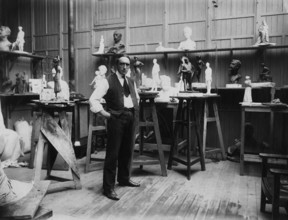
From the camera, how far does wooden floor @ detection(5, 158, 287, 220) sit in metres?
3.10

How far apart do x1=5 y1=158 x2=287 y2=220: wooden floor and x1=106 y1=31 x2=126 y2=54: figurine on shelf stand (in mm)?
3129

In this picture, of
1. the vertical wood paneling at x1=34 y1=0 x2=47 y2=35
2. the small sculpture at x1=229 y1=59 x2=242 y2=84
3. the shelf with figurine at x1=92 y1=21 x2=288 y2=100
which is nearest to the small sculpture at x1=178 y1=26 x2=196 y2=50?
the shelf with figurine at x1=92 y1=21 x2=288 y2=100

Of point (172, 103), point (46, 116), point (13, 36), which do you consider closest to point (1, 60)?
point (13, 36)

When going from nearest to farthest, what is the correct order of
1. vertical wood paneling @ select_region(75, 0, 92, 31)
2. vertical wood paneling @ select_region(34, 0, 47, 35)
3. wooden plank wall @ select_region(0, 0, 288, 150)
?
wooden plank wall @ select_region(0, 0, 288, 150)
vertical wood paneling @ select_region(75, 0, 92, 31)
vertical wood paneling @ select_region(34, 0, 47, 35)

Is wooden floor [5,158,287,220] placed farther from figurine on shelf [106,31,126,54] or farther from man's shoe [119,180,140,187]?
figurine on shelf [106,31,126,54]

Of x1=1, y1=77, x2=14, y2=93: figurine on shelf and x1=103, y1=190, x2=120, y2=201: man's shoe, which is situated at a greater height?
x1=1, y1=77, x2=14, y2=93: figurine on shelf

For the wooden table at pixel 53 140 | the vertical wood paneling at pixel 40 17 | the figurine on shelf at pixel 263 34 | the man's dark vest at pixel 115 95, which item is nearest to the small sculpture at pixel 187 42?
the figurine on shelf at pixel 263 34

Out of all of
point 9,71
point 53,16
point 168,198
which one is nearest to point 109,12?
point 53,16

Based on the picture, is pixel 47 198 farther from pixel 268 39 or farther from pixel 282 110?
pixel 268 39

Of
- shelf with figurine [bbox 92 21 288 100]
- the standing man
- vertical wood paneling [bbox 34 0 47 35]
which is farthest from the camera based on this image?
vertical wood paneling [bbox 34 0 47 35]

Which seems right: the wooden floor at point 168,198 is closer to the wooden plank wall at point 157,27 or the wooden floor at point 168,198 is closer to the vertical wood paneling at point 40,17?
the wooden plank wall at point 157,27

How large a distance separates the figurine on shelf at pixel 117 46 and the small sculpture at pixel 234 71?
2.53 m

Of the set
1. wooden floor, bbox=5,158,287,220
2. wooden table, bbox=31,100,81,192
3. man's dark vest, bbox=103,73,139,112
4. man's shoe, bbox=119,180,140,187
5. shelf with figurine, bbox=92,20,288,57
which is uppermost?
shelf with figurine, bbox=92,20,288,57

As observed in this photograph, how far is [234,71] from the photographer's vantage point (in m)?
5.66
